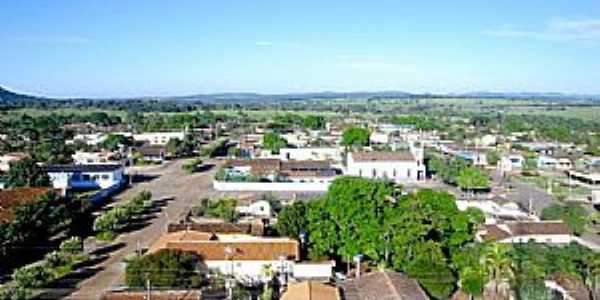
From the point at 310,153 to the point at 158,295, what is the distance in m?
33.8

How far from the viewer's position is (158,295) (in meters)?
14.1

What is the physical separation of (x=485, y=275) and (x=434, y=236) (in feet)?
8.54

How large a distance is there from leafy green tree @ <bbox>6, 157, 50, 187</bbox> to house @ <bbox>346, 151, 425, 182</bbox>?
1640 centimetres

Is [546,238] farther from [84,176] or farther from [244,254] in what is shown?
[84,176]

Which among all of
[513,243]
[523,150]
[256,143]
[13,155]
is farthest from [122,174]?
[523,150]

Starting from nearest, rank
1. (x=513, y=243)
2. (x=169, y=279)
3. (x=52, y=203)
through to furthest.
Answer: (x=169, y=279) → (x=513, y=243) → (x=52, y=203)

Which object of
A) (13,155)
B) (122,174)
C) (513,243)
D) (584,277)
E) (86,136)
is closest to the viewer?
(584,277)

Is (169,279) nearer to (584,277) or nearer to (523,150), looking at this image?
(584,277)

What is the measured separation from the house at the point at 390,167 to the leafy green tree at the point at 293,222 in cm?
1876

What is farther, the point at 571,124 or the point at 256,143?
the point at 571,124

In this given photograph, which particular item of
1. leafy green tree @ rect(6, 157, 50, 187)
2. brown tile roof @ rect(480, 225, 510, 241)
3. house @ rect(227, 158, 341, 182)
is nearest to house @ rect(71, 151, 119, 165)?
house @ rect(227, 158, 341, 182)

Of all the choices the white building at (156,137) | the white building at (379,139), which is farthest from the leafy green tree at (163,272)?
the white building at (156,137)

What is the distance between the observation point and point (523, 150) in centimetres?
5312

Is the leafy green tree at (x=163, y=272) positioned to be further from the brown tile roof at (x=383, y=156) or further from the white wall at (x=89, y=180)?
the brown tile roof at (x=383, y=156)
